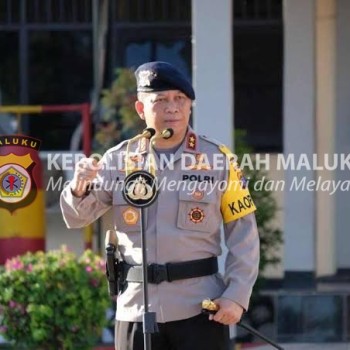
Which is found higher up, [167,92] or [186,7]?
[186,7]

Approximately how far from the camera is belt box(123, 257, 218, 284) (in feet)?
14.4

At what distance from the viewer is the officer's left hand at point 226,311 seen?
14.2 ft

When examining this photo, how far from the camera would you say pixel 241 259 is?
4430mm

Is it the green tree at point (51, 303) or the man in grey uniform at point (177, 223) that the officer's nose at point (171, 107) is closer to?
the man in grey uniform at point (177, 223)

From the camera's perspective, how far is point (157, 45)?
9.28m

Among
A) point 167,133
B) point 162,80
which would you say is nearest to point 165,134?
point 167,133

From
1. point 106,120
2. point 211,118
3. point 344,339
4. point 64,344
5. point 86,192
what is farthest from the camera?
point 106,120

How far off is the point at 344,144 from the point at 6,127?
8.76 feet

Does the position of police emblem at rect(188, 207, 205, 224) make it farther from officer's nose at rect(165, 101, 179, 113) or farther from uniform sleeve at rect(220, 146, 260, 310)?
officer's nose at rect(165, 101, 179, 113)

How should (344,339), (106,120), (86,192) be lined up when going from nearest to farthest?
(86,192) → (344,339) → (106,120)

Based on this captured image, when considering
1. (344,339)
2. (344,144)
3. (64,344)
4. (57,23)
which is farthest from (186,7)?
(64,344)

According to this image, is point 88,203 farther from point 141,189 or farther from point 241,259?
point 241,259

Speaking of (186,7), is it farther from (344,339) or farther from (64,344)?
(64,344)

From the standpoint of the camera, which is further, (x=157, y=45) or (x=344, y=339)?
(x=157, y=45)
